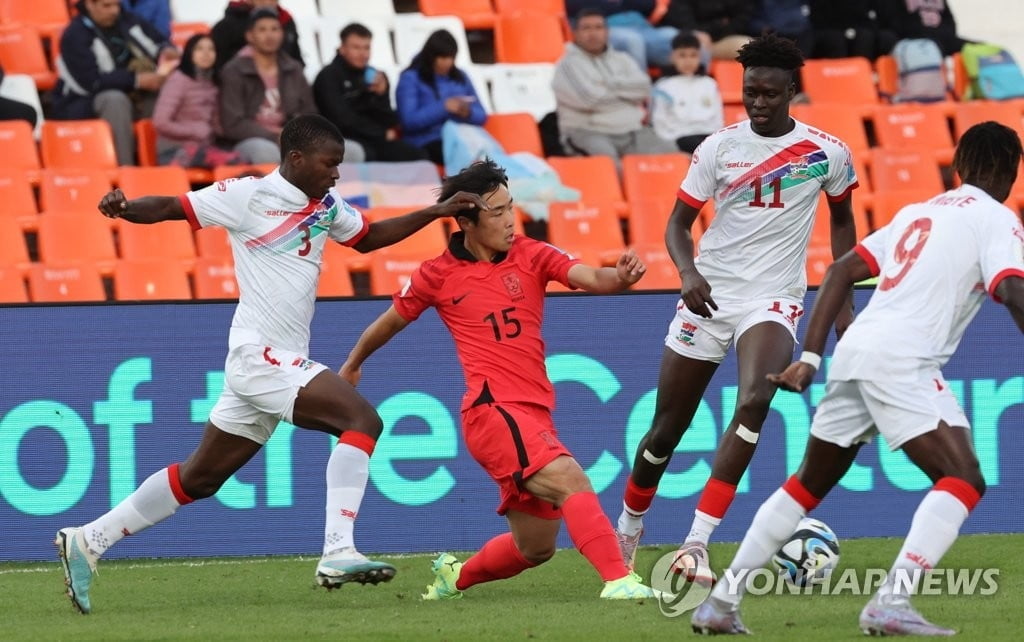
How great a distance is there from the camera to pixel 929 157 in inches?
565

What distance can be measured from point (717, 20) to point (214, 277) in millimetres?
5839

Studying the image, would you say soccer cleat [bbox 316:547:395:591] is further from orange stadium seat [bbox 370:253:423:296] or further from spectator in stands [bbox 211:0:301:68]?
spectator in stands [bbox 211:0:301:68]

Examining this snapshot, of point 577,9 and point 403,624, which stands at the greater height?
point 577,9

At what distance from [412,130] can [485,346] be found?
652cm

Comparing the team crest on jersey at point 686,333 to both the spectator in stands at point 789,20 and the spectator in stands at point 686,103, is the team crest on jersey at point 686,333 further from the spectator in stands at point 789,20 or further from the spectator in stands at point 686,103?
Answer: the spectator in stands at point 789,20

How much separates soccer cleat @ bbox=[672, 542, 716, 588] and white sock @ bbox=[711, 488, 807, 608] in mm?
1590

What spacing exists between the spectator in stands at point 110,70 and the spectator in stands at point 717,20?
4.57 metres

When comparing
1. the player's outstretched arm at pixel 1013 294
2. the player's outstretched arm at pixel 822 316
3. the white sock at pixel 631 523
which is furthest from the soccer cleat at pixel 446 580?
the player's outstretched arm at pixel 1013 294

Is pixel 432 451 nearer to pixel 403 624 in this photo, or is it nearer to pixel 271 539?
pixel 271 539

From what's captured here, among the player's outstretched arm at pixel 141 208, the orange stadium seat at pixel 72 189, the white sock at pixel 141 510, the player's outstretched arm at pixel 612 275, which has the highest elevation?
the player's outstretched arm at pixel 141 208

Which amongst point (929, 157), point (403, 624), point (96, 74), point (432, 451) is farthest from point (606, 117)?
point (403, 624)

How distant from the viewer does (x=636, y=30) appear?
1502 centimetres

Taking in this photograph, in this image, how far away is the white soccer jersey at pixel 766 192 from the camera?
7.81m

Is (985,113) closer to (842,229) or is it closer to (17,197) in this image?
(842,229)
